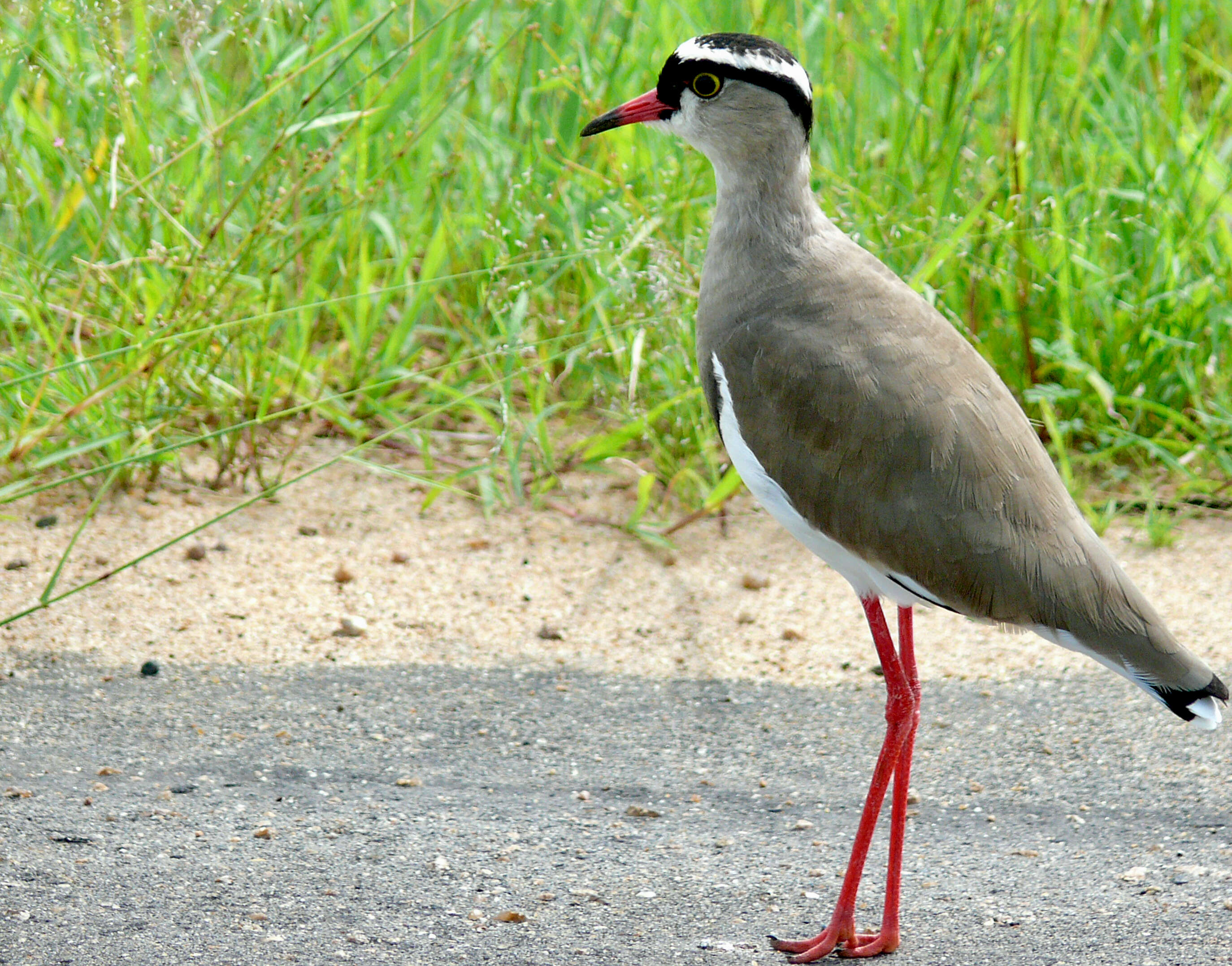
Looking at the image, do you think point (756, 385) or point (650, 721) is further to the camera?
point (650, 721)

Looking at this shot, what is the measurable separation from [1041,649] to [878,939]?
1.43m

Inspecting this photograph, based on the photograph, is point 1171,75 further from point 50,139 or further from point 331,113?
Answer: point 50,139

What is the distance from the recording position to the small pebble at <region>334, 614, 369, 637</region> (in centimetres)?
397

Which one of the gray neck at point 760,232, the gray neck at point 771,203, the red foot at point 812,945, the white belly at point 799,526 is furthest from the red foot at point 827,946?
the gray neck at point 771,203

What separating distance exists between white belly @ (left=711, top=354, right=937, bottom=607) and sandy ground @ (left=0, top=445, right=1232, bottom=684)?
3.27 feet

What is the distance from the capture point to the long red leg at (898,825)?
9.32ft

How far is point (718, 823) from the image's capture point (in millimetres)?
3270

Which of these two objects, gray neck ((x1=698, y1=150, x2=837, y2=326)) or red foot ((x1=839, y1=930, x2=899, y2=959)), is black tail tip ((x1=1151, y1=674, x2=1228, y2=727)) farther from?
gray neck ((x1=698, y1=150, x2=837, y2=326))

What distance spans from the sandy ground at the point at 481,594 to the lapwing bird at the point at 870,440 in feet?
3.34

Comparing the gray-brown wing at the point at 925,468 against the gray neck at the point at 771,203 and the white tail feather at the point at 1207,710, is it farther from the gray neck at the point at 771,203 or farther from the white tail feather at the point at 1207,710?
the gray neck at the point at 771,203

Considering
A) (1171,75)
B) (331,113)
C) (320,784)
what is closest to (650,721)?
(320,784)

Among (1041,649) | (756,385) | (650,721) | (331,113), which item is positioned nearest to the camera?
(756,385)

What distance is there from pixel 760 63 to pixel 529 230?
58.5 inches

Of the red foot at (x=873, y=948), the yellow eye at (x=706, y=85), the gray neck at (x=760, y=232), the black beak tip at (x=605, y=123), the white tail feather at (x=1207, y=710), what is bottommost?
the red foot at (x=873, y=948)
